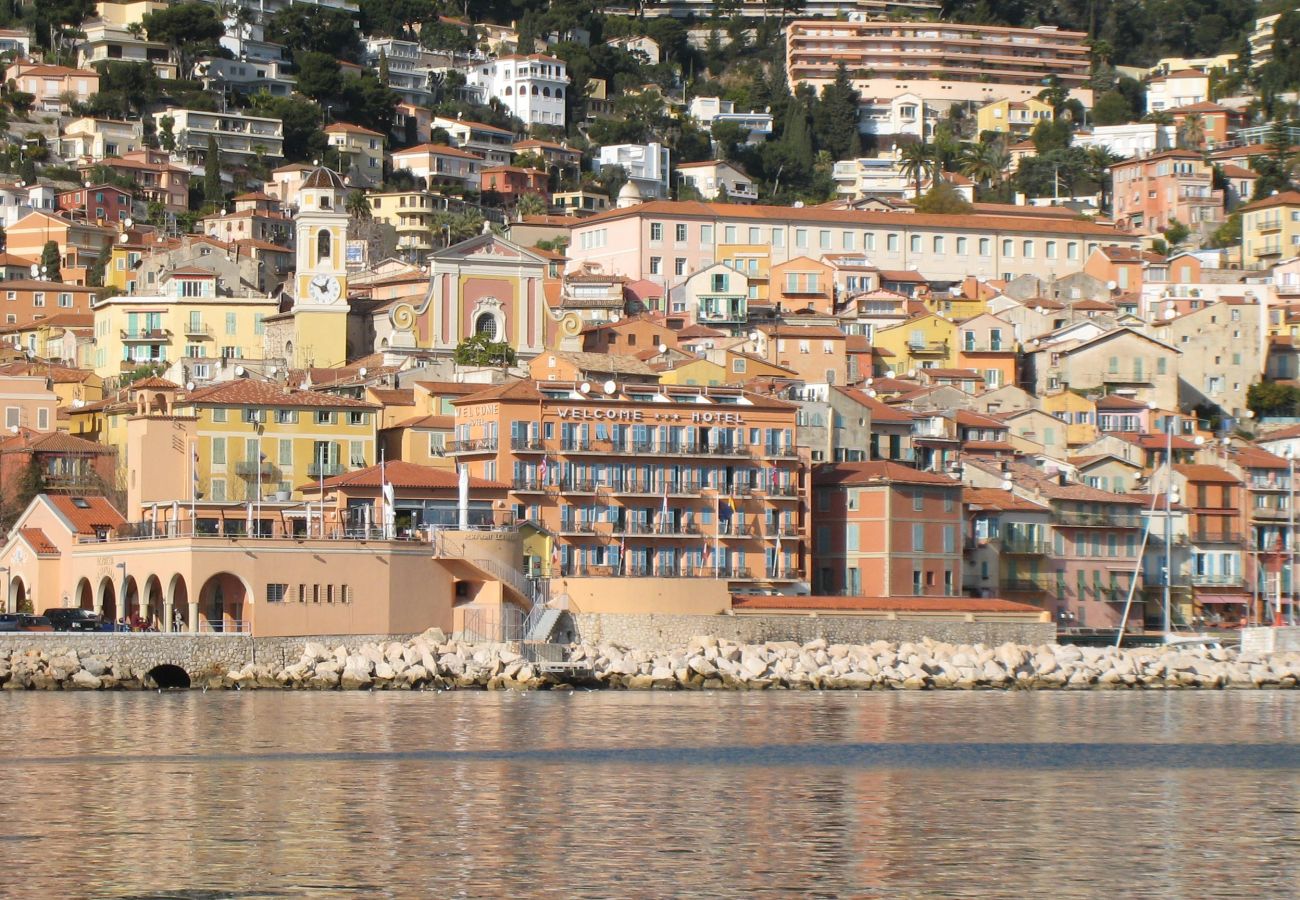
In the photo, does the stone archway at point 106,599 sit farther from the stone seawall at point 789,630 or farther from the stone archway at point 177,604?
the stone seawall at point 789,630

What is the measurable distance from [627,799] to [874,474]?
34.1 meters

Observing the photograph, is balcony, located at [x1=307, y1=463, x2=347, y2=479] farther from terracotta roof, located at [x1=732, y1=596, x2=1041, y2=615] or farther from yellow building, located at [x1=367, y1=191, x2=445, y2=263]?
yellow building, located at [x1=367, y1=191, x2=445, y2=263]

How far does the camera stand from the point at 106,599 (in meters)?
62.5

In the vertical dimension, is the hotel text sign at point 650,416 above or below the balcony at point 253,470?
above

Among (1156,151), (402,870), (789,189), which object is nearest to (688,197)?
(789,189)

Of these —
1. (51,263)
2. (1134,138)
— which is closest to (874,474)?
(51,263)

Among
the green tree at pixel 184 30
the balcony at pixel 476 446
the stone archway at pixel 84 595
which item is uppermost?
the green tree at pixel 184 30

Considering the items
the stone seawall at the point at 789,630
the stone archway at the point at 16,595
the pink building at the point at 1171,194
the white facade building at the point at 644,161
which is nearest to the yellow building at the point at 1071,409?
the stone seawall at the point at 789,630

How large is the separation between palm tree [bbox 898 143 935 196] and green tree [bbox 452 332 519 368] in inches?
2077

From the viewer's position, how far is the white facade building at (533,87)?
503 feet

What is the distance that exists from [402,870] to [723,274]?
227ft

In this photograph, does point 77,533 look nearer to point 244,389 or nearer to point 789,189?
point 244,389

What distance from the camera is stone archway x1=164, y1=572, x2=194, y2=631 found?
57344 millimetres

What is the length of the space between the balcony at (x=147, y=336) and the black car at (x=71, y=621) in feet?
107
